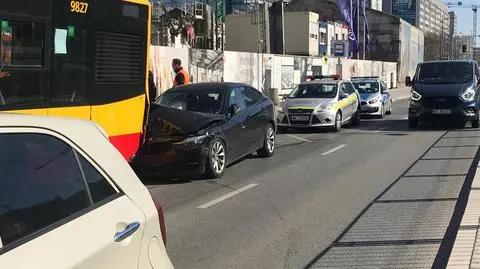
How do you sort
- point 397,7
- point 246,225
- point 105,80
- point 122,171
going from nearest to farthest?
point 122,171, point 246,225, point 105,80, point 397,7

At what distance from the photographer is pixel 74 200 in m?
2.77

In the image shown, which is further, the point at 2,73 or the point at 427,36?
the point at 427,36

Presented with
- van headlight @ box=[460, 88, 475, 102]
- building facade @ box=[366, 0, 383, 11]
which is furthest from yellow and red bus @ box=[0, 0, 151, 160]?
building facade @ box=[366, 0, 383, 11]

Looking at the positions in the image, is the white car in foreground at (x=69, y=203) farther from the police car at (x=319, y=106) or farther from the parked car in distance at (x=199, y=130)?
the police car at (x=319, y=106)

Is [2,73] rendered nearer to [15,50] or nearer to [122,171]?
[15,50]

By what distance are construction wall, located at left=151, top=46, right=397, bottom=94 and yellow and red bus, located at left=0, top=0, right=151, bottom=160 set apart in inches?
468

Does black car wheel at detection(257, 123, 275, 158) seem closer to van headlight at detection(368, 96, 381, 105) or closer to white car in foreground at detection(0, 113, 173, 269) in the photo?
white car in foreground at detection(0, 113, 173, 269)

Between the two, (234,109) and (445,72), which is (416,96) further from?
(234,109)

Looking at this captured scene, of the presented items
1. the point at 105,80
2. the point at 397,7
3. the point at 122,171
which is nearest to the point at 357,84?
the point at 105,80

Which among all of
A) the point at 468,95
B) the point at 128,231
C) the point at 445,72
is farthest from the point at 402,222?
the point at 445,72

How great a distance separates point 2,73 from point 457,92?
47.6 ft

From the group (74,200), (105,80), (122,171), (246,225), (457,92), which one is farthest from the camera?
(457,92)

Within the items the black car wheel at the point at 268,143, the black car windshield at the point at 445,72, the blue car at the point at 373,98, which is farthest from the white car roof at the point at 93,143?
the blue car at the point at 373,98

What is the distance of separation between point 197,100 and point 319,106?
306 inches
